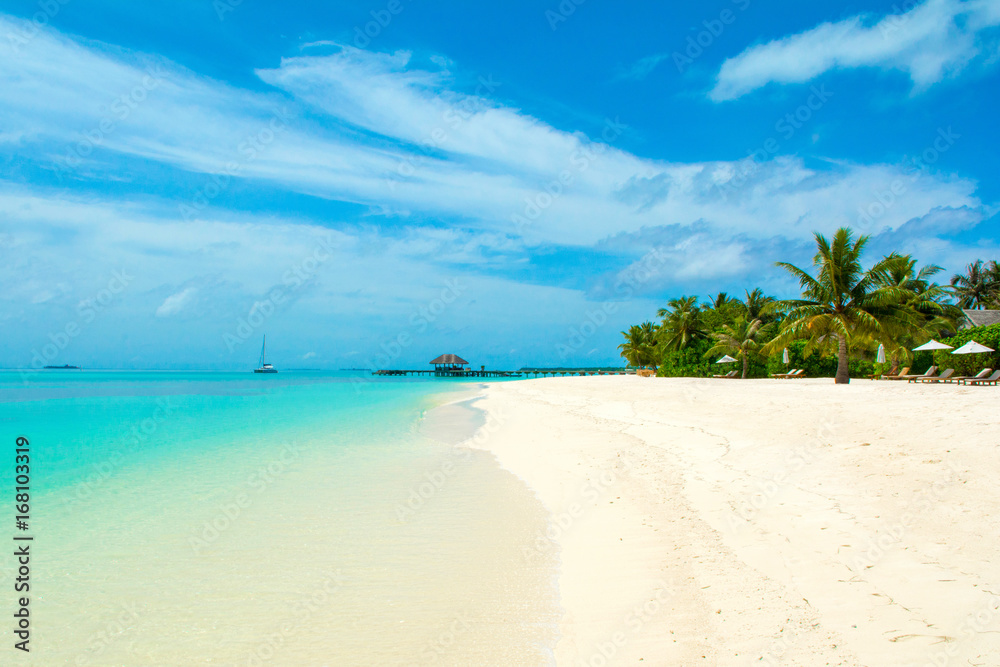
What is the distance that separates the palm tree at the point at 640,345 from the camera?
185 ft

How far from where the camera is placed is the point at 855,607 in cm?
327

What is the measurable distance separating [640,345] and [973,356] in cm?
3460

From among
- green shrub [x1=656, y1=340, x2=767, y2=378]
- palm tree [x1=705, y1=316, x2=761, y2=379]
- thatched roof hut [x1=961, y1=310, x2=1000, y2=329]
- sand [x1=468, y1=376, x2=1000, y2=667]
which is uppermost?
thatched roof hut [x1=961, y1=310, x2=1000, y2=329]

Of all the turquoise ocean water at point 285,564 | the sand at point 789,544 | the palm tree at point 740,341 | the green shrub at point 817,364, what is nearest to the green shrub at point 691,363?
the palm tree at point 740,341

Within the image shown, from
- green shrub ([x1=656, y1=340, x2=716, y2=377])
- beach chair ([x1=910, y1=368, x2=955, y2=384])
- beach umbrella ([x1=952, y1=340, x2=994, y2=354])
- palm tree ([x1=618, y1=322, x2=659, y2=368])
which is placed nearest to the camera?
beach umbrella ([x1=952, y1=340, x2=994, y2=354])

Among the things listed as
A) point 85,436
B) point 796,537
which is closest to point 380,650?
point 796,537

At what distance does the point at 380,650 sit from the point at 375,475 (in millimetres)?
5885

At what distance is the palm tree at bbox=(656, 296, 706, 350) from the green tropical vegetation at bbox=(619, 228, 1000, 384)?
0.27ft

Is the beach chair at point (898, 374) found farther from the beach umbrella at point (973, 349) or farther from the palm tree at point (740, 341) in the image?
the palm tree at point (740, 341)

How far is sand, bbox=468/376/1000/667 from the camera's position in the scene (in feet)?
9.96

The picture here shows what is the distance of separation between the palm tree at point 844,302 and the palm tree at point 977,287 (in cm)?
3386

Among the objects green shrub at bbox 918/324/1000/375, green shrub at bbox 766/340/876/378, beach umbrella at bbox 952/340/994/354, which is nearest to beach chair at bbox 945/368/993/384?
green shrub at bbox 918/324/1000/375

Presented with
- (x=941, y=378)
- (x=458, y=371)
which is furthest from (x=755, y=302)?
(x=458, y=371)

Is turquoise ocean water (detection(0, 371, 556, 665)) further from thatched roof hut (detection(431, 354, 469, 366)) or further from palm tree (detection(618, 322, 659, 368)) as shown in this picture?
thatched roof hut (detection(431, 354, 469, 366))
